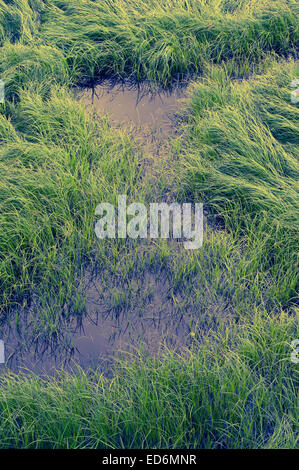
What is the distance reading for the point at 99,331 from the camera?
2.90 m

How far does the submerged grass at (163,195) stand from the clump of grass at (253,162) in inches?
0.6

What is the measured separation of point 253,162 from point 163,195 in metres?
0.66

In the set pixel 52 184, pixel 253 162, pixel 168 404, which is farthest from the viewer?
pixel 253 162

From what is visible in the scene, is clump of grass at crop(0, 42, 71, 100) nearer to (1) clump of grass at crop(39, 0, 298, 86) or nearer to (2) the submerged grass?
(2) the submerged grass

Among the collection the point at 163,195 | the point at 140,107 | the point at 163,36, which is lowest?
the point at 163,195

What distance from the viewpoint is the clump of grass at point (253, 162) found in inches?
123

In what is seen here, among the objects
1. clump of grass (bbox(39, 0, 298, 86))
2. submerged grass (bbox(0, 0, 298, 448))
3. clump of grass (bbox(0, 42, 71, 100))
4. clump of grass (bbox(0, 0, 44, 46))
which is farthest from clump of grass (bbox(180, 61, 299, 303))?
clump of grass (bbox(0, 0, 44, 46))

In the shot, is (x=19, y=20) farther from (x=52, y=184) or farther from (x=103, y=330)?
(x=103, y=330)

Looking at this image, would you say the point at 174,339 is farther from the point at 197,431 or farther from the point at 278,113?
the point at 278,113

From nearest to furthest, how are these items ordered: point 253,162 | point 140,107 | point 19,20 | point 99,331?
point 99,331 → point 253,162 → point 140,107 → point 19,20

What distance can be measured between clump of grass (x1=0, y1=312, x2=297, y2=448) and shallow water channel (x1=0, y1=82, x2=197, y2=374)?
0.18m

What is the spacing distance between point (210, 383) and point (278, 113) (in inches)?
95.1

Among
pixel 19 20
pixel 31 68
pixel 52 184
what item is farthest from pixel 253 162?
pixel 19 20

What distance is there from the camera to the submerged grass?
2.36m
